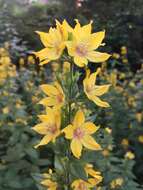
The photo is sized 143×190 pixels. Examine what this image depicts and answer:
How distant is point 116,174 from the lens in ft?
10.7

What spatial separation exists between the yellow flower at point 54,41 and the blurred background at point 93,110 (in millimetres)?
270

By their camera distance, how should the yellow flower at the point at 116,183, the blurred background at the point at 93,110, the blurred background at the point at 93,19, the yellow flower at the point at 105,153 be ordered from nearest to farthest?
the yellow flower at the point at 116,183 < the blurred background at the point at 93,110 < the yellow flower at the point at 105,153 < the blurred background at the point at 93,19

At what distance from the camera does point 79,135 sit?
5.26 feet

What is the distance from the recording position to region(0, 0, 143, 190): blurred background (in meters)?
3.21

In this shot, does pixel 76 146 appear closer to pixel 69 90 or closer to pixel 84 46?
pixel 69 90

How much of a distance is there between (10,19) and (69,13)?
78 centimetres

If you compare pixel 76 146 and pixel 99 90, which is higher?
pixel 99 90

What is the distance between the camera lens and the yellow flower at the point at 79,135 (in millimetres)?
1600

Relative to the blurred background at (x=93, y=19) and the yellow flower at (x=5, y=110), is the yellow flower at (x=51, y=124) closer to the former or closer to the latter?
the yellow flower at (x=5, y=110)

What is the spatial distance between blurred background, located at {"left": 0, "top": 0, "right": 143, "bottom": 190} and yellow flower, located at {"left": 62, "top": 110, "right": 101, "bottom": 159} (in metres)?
0.14

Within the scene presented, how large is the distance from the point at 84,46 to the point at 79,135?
9.5 inches

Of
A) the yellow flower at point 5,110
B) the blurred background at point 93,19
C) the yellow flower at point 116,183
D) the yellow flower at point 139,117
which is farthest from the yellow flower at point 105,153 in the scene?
the blurred background at point 93,19

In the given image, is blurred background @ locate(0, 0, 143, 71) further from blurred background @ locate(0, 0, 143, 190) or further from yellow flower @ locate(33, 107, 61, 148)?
yellow flower @ locate(33, 107, 61, 148)

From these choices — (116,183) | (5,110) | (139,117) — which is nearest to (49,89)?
(116,183)
